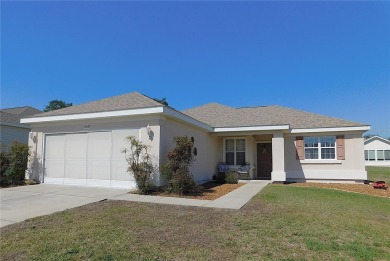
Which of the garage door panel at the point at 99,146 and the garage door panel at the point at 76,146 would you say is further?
the garage door panel at the point at 76,146

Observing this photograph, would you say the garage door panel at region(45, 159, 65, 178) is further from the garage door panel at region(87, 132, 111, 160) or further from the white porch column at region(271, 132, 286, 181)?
the white porch column at region(271, 132, 286, 181)

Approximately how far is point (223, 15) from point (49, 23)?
26.1 ft

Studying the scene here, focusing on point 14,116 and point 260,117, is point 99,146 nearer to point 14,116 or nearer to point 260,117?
point 260,117

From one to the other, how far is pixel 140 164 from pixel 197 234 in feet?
18.8

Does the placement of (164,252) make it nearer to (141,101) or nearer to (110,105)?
(141,101)

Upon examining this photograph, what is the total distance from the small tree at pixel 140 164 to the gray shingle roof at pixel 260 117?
7266 millimetres

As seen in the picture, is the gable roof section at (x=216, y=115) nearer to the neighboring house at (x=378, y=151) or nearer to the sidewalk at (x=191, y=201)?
the sidewalk at (x=191, y=201)

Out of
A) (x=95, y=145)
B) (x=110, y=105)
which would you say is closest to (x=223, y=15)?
(x=110, y=105)

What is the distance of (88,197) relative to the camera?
900 centimetres

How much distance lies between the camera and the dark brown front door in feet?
59.0

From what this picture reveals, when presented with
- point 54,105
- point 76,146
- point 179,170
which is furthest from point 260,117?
point 54,105

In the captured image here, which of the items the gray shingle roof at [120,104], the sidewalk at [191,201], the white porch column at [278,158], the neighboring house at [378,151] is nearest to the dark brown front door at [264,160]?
the white porch column at [278,158]

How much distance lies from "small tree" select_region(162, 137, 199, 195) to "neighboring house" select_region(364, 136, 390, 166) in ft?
147

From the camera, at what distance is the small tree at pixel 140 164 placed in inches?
403
